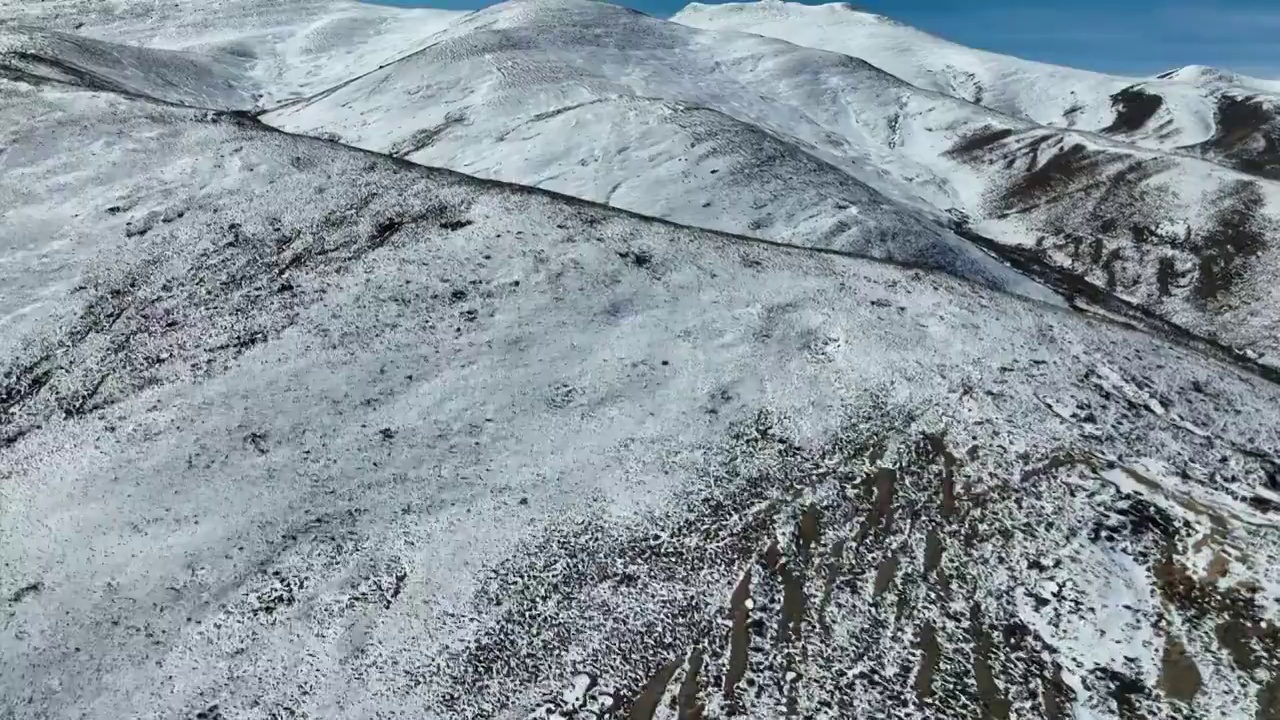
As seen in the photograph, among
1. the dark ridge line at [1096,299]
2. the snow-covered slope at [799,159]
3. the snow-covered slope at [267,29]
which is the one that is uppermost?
the snow-covered slope at [267,29]

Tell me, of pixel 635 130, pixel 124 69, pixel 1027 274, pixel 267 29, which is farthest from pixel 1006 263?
pixel 267 29

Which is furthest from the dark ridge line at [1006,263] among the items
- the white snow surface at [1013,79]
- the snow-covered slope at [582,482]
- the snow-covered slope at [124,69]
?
the white snow surface at [1013,79]

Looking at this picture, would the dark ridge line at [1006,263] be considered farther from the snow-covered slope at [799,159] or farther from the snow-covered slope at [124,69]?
the snow-covered slope at [124,69]

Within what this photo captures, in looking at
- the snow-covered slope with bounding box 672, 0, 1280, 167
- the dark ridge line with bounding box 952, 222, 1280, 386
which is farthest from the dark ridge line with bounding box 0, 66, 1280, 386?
the snow-covered slope with bounding box 672, 0, 1280, 167

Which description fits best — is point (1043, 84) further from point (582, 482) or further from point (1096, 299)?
point (582, 482)

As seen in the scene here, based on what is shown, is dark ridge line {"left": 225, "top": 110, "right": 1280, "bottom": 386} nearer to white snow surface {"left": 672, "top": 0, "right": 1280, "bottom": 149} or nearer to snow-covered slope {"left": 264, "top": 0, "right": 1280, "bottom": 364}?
snow-covered slope {"left": 264, "top": 0, "right": 1280, "bottom": 364}

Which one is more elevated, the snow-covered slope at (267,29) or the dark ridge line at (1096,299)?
the snow-covered slope at (267,29)

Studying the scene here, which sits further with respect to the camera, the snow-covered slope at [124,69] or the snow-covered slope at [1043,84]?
the snow-covered slope at [1043,84]
